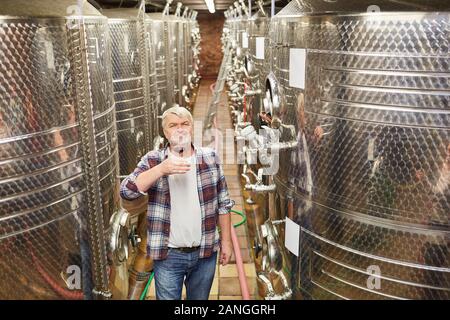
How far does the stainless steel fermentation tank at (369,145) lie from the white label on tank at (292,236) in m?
0.05

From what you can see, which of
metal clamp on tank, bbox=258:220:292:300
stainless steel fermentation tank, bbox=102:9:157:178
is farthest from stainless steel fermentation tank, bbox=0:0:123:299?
stainless steel fermentation tank, bbox=102:9:157:178

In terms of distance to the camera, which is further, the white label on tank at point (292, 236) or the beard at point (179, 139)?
the white label on tank at point (292, 236)

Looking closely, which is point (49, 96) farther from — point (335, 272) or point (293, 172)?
point (335, 272)

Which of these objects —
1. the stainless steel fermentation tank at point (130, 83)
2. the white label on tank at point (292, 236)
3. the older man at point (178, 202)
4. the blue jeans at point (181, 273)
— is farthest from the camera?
the stainless steel fermentation tank at point (130, 83)

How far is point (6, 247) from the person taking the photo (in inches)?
86.5

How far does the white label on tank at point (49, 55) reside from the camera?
2209 millimetres

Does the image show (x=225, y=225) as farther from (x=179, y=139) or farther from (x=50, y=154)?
(x=50, y=154)

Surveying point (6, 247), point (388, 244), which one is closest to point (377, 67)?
point (388, 244)

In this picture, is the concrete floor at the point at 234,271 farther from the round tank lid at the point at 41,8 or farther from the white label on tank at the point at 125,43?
the round tank lid at the point at 41,8

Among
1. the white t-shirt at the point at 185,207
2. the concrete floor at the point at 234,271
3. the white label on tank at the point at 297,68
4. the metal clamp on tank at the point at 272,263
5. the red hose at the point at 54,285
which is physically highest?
the white label on tank at the point at 297,68

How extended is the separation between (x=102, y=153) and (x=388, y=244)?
1.76 m

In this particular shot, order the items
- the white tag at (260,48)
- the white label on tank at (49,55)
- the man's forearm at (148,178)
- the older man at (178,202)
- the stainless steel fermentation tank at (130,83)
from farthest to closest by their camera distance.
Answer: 1. the white tag at (260,48)
2. the stainless steel fermentation tank at (130,83)
3. the older man at (178,202)
4. the man's forearm at (148,178)
5. the white label on tank at (49,55)

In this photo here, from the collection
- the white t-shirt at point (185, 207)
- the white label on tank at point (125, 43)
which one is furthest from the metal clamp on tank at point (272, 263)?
the white label on tank at point (125, 43)

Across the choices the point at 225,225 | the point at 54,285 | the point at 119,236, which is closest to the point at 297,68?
the point at 225,225
